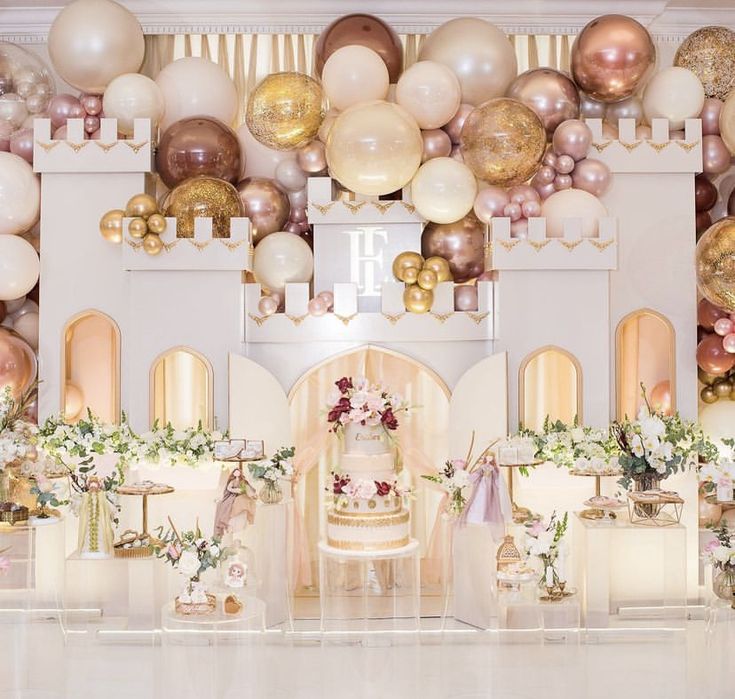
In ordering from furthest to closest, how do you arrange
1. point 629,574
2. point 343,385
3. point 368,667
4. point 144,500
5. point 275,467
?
point 629,574, point 275,467, point 144,500, point 343,385, point 368,667

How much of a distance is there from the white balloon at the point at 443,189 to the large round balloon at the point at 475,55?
84 cm

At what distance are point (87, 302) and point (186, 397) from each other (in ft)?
3.65

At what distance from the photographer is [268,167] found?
827cm

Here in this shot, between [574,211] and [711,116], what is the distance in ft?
5.45

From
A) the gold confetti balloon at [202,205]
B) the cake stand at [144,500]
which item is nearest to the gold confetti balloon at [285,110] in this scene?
the gold confetti balloon at [202,205]

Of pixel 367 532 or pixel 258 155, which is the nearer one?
pixel 367 532

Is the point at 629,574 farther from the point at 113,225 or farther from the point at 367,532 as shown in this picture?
the point at 113,225

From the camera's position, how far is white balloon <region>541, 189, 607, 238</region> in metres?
7.44

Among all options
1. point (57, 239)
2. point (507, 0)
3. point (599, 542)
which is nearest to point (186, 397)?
point (57, 239)

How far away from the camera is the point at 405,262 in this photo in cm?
748

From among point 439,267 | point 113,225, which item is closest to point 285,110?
point 113,225

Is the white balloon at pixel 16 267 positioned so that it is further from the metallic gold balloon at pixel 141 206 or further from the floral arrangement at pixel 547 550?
the floral arrangement at pixel 547 550

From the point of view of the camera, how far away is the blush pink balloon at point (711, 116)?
8.02 meters

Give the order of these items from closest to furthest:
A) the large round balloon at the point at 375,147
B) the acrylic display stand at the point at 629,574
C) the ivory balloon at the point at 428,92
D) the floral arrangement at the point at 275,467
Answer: the acrylic display stand at the point at 629,574 → the floral arrangement at the point at 275,467 → the large round balloon at the point at 375,147 → the ivory balloon at the point at 428,92
